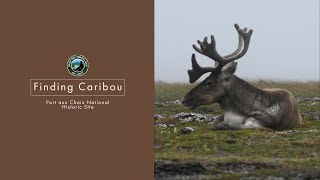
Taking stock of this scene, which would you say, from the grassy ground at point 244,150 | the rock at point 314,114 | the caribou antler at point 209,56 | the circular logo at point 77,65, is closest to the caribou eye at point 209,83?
the caribou antler at point 209,56

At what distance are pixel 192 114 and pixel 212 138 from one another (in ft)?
23.8

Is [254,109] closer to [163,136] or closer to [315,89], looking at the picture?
[163,136]

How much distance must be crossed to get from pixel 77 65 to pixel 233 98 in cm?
762

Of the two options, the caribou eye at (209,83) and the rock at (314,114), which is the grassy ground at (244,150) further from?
the caribou eye at (209,83)

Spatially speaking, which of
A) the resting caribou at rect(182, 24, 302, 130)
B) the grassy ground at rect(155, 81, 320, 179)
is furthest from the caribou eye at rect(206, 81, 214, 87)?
the grassy ground at rect(155, 81, 320, 179)

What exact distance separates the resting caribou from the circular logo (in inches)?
255

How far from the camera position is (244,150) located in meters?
20.6

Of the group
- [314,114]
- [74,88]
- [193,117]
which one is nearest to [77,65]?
[74,88]

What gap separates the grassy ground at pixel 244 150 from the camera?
17.6 m

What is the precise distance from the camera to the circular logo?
19.4 meters

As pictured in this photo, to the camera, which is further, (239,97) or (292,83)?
(292,83)

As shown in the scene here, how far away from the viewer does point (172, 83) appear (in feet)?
152

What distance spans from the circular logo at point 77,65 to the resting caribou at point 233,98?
255 inches

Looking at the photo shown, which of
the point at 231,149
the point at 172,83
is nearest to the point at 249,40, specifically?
the point at 231,149
